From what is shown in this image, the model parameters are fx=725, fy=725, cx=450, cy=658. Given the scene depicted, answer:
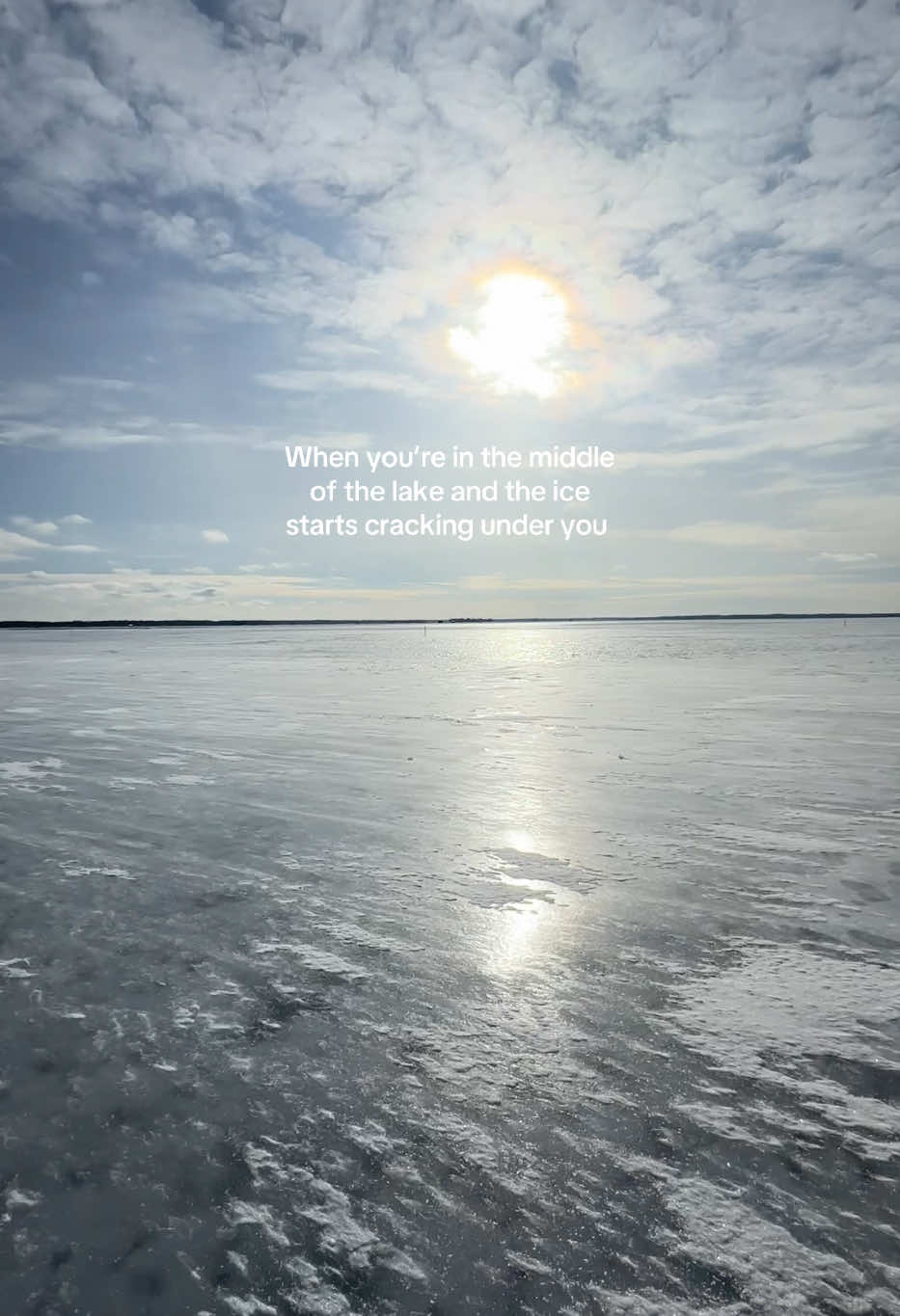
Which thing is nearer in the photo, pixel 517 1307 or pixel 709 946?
pixel 517 1307

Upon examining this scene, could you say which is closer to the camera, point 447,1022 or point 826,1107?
point 826,1107

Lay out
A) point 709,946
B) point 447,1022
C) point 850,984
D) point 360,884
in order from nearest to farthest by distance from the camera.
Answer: point 447,1022 → point 850,984 → point 709,946 → point 360,884

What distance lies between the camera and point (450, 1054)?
11.7 feet

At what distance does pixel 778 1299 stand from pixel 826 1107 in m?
1.06

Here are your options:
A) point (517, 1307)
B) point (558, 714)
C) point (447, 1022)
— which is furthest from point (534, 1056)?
point (558, 714)

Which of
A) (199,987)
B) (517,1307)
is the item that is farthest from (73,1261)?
(199,987)

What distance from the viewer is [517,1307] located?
226 cm

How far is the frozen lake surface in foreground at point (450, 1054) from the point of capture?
242 cm

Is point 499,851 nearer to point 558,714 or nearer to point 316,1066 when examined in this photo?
point 316,1066

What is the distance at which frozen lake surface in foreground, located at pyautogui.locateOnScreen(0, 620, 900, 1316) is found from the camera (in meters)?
2.42

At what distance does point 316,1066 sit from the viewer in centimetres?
348

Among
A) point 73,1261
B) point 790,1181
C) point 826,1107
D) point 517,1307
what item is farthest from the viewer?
point 826,1107

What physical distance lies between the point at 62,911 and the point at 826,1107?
4.99m

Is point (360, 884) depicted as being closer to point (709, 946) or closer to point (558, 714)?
point (709, 946)
